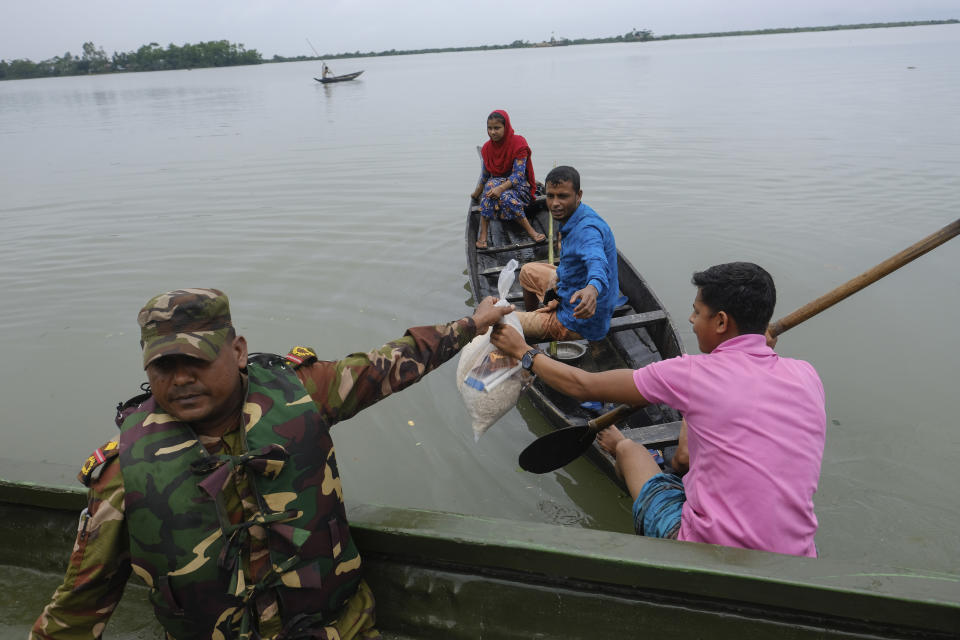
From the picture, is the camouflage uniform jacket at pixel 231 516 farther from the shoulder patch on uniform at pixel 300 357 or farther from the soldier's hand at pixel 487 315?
the soldier's hand at pixel 487 315

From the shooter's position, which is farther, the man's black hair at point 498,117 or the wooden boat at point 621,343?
the man's black hair at point 498,117

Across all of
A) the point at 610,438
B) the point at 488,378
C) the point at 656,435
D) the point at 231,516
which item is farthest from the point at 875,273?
the point at 231,516

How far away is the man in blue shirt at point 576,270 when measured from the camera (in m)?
3.85

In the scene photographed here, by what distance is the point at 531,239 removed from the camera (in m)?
7.55

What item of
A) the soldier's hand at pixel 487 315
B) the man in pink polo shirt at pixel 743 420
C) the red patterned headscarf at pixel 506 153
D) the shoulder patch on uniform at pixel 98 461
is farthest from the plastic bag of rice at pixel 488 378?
the red patterned headscarf at pixel 506 153

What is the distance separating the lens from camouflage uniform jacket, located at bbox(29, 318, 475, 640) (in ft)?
5.01

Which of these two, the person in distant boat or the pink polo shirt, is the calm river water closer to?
the pink polo shirt

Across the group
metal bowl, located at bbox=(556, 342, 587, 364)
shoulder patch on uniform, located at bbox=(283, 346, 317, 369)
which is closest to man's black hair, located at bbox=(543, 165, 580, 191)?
metal bowl, located at bbox=(556, 342, 587, 364)

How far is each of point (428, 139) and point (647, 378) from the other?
1526 centimetres

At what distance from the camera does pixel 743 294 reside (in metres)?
2.09

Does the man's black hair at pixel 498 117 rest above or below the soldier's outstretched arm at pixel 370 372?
above

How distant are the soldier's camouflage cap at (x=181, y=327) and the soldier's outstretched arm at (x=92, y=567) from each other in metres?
0.35

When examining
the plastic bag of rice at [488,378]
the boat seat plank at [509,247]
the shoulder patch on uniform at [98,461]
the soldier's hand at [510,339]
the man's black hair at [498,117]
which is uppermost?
the man's black hair at [498,117]

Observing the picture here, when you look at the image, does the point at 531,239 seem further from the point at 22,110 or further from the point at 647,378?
the point at 22,110
